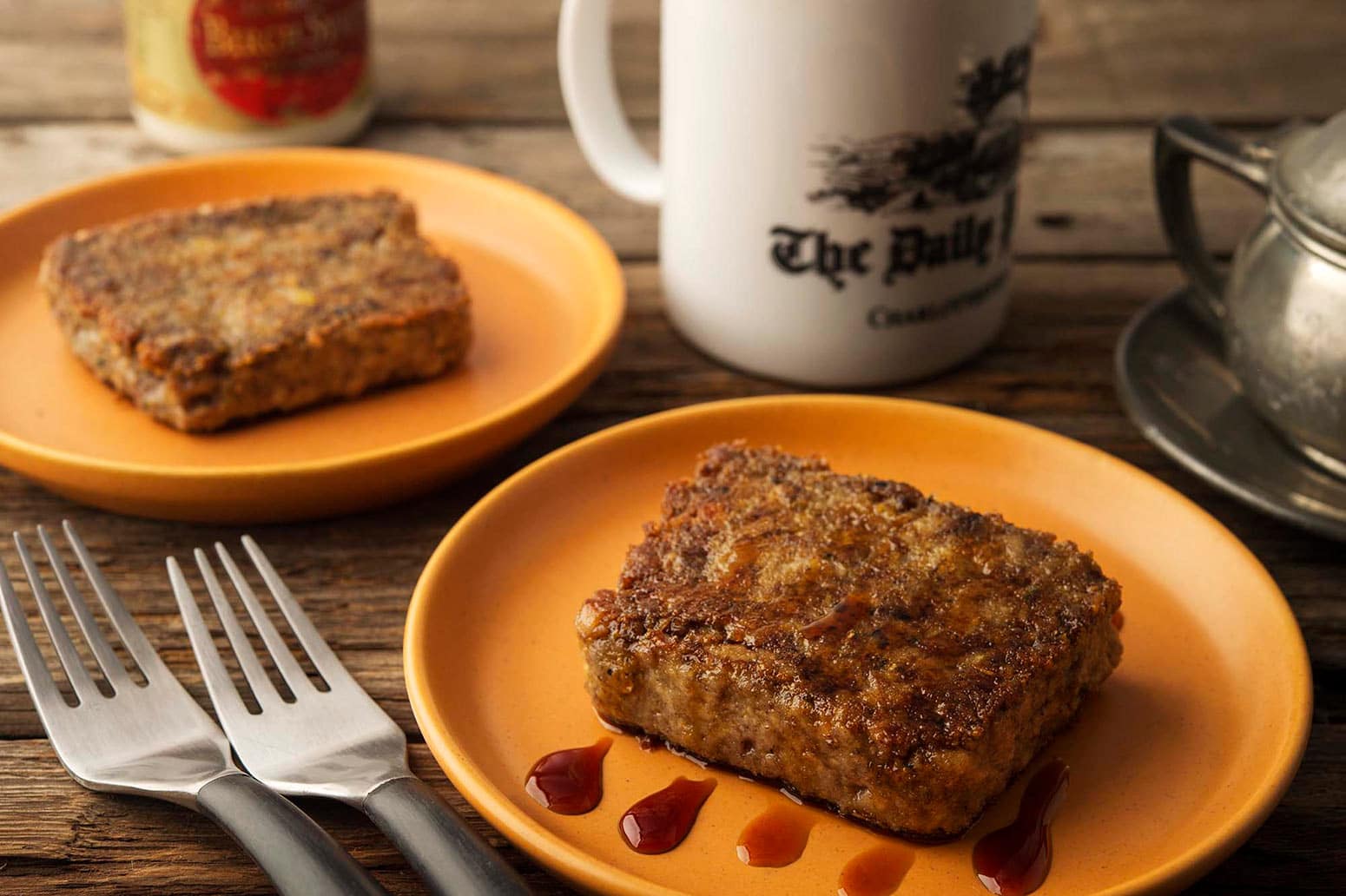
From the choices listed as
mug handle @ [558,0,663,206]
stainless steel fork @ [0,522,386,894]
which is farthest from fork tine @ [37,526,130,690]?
mug handle @ [558,0,663,206]

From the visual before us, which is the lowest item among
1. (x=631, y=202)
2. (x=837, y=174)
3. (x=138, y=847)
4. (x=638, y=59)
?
(x=138, y=847)

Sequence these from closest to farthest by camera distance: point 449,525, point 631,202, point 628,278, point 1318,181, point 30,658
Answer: point 30,658, point 1318,181, point 449,525, point 628,278, point 631,202

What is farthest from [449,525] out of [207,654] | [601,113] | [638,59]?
[638,59]

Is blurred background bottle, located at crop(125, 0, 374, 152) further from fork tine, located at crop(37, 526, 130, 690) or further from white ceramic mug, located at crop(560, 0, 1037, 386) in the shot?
fork tine, located at crop(37, 526, 130, 690)

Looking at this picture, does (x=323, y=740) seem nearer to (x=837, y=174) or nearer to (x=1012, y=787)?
(x=1012, y=787)

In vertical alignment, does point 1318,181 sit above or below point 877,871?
above

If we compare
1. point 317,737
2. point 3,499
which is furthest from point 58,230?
point 317,737

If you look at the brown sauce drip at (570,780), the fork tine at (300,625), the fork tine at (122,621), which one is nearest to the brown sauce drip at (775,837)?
the brown sauce drip at (570,780)

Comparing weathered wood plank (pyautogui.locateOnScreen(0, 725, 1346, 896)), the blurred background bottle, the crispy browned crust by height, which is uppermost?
the blurred background bottle
